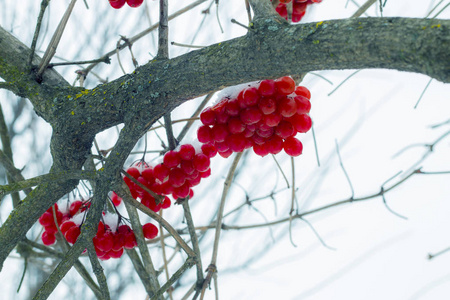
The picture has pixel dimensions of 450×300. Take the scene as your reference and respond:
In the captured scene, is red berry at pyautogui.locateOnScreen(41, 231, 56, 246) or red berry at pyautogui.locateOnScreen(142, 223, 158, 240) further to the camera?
red berry at pyautogui.locateOnScreen(41, 231, 56, 246)

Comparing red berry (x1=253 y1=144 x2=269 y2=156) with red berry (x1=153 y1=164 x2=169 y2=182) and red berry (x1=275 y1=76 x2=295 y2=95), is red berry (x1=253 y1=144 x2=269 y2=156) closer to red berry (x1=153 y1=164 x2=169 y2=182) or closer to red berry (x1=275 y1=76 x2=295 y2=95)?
red berry (x1=275 y1=76 x2=295 y2=95)

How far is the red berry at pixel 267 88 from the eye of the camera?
845mm

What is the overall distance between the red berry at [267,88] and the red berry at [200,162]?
26 centimetres

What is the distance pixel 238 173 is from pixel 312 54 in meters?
2.28

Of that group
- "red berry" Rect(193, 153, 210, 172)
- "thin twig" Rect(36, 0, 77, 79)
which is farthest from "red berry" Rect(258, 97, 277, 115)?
"thin twig" Rect(36, 0, 77, 79)

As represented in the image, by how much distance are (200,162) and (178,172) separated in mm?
60

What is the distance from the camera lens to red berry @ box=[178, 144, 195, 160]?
3.36 feet

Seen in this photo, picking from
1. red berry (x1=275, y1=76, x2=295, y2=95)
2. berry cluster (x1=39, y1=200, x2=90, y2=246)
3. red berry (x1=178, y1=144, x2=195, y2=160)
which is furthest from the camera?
berry cluster (x1=39, y1=200, x2=90, y2=246)

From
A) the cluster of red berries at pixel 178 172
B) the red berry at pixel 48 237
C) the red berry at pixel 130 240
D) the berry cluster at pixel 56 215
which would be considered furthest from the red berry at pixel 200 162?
the red berry at pixel 48 237

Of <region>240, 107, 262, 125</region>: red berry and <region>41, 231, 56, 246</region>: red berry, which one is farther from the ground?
<region>41, 231, 56, 246</region>: red berry

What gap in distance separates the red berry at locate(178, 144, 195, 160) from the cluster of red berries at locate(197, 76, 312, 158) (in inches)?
3.6

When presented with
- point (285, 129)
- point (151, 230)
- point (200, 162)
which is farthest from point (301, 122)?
point (151, 230)

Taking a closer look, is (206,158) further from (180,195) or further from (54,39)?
(54,39)

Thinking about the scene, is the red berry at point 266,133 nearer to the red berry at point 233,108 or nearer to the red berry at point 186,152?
the red berry at point 233,108
